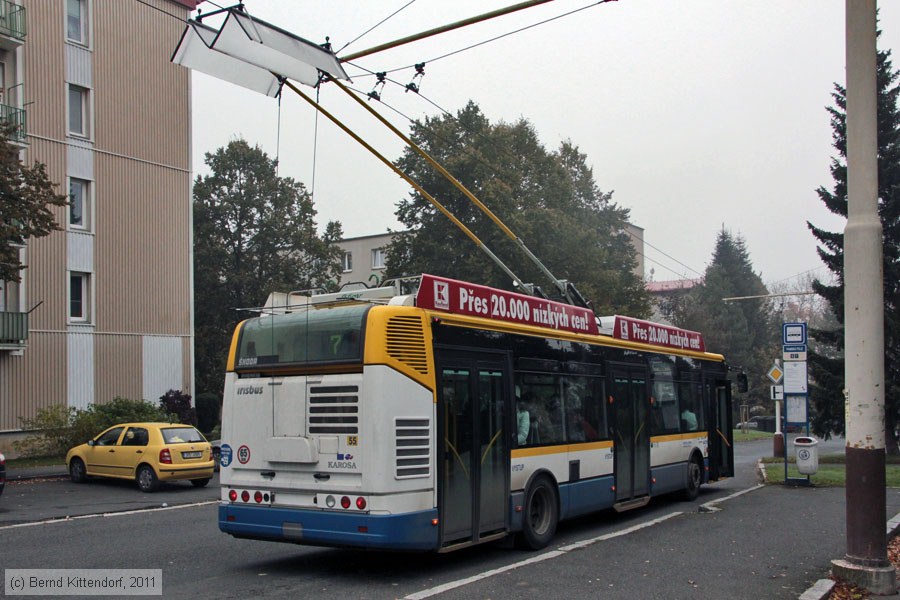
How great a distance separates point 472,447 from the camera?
32.0 ft

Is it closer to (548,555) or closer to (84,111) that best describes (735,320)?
(84,111)

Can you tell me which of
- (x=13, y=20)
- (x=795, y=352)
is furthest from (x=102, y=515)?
(x=13, y=20)

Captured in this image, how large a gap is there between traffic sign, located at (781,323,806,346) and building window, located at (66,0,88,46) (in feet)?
82.7

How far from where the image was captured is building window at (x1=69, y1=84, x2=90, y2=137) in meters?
30.8

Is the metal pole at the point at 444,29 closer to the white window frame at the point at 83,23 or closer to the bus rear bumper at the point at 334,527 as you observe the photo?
the bus rear bumper at the point at 334,527

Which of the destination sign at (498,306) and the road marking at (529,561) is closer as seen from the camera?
the road marking at (529,561)

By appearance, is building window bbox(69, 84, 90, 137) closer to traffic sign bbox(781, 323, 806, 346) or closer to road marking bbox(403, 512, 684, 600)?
traffic sign bbox(781, 323, 806, 346)

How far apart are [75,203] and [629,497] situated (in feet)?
78.9

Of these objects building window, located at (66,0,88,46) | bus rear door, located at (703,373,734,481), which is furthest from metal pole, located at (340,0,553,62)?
building window, located at (66,0,88,46)

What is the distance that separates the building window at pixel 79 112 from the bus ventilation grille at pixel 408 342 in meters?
25.6

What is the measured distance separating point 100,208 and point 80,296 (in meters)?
3.19

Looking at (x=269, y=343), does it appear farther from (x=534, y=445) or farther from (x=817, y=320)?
(x=817, y=320)

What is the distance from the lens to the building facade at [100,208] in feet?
94.6

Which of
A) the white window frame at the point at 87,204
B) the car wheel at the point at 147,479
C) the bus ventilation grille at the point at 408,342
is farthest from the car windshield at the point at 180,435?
the white window frame at the point at 87,204
